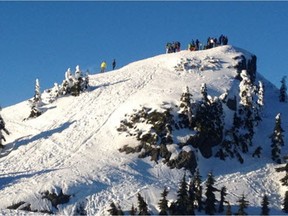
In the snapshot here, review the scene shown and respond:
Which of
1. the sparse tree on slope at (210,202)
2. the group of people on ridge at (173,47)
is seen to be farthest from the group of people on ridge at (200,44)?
the sparse tree on slope at (210,202)

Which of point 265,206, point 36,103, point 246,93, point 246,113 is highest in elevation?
point 36,103

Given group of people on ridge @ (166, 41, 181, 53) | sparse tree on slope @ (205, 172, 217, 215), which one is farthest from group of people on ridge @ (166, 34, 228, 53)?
sparse tree on slope @ (205, 172, 217, 215)

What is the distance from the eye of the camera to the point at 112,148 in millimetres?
59000

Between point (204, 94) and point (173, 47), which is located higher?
point (173, 47)

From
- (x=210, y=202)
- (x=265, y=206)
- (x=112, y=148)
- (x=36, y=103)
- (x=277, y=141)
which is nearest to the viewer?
(x=265, y=206)

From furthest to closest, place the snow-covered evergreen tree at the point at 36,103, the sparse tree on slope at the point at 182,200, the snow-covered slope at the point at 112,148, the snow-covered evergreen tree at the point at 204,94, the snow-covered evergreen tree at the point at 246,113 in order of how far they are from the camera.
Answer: the snow-covered evergreen tree at the point at 36,103, the snow-covered evergreen tree at the point at 246,113, the snow-covered evergreen tree at the point at 204,94, the snow-covered slope at the point at 112,148, the sparse tree on slope at the point at 182,200

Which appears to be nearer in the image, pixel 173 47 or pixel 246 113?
pixel 246 113

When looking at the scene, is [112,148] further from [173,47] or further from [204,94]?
[173,47]

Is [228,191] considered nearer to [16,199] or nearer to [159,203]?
[159,203]

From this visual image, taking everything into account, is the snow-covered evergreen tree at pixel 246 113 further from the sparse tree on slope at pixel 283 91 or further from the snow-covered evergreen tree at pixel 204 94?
the sparse tree on slope at pixel 283 91

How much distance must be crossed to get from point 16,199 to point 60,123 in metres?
20.8

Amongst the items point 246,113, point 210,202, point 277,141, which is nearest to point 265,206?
point 210,202

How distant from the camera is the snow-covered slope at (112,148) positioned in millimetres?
49000

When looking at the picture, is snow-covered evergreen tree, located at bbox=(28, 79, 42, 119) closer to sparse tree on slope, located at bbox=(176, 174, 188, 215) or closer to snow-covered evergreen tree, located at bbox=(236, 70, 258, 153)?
snow-covered evergreen tree, located at bbox=(236, 70, 258, 153)
